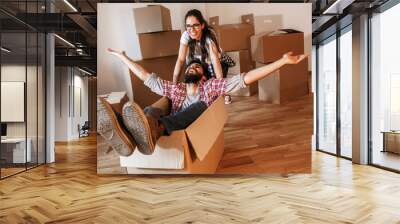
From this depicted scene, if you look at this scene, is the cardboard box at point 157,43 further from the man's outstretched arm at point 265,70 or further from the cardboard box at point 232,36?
the man's outstretched arm at point 265,70

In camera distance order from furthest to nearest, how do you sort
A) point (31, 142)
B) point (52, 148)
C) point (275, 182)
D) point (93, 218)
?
1. point (52, 148)
2. point (31, 142)
3. point (275, 182)
4. point (93, 218)

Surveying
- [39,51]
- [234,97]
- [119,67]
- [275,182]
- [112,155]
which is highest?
[39,51]

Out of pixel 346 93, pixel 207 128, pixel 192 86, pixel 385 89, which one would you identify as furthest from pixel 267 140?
pixel 346 93

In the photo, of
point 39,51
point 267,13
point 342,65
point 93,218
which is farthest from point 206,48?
point 342,65

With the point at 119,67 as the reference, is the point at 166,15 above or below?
above

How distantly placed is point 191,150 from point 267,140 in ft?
3.92

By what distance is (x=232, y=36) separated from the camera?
5.70 meters

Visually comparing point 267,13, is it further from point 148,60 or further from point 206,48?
point 148,60

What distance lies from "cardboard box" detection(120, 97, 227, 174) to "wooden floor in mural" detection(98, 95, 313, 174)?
16 cm

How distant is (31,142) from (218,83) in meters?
3.81

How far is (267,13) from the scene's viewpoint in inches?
226

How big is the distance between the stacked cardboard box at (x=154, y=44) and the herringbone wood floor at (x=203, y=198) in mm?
1485

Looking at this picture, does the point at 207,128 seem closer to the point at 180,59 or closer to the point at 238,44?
the point at 180,59

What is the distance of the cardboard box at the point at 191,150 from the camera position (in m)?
5.26
